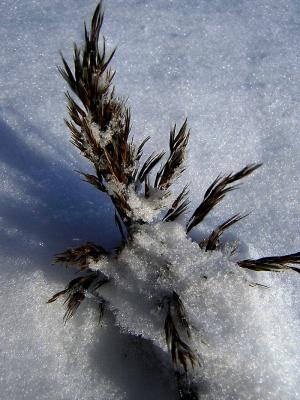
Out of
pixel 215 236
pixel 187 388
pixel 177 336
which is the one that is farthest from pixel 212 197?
pixel 187 388

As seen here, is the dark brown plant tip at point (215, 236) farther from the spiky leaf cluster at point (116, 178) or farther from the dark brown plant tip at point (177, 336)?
the dark brown plant tip at point (177, 336)

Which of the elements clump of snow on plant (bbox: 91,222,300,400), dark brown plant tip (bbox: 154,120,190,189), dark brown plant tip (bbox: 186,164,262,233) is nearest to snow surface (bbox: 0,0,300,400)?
clump of snow on plant (bbox: 91,222,300,400)

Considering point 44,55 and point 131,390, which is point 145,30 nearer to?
point 44,55

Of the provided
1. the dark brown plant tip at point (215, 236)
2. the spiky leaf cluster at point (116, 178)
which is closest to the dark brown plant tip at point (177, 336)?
the spiky leaf cluster at point (116, 178)

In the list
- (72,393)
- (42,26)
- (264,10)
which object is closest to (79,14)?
(42,26)

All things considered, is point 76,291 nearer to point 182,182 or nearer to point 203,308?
point 203,308

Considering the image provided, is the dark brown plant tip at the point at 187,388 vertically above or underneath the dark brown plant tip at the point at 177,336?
underneath
